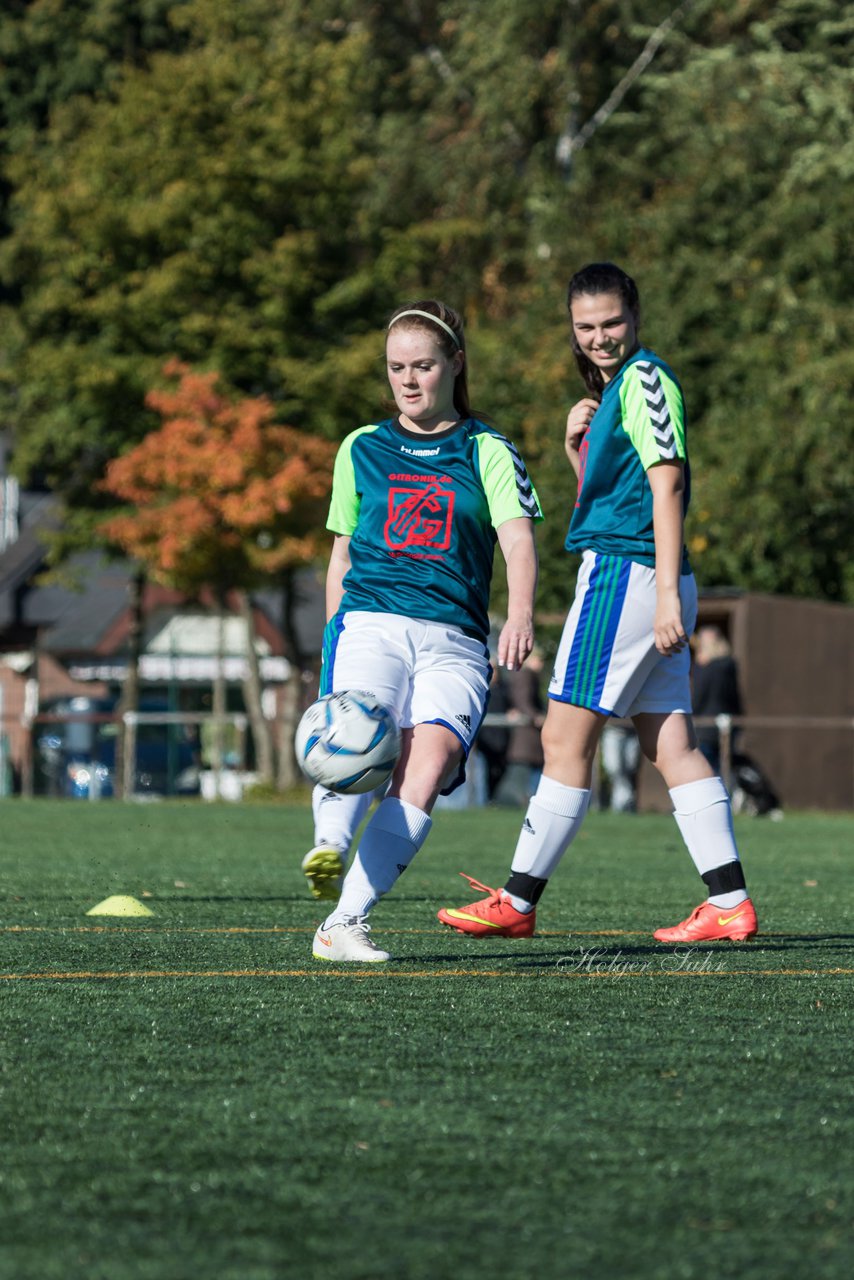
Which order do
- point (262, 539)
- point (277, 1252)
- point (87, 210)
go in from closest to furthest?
1. point (277, 1252)
2. point (262, 539)
3. point (87, 210)

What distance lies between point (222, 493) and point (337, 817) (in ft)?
74.7

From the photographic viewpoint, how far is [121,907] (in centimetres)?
766

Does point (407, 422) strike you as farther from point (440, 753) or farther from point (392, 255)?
point (392, 255)

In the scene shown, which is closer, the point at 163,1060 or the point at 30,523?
the point at 163,1060

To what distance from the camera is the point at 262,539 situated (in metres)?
28.7

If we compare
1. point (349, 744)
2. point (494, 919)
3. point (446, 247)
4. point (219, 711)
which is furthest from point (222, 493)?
point (349, 744)

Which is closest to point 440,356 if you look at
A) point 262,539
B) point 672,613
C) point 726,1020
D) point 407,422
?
point 407,422

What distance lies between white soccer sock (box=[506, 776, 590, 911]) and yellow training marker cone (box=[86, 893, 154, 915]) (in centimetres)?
182

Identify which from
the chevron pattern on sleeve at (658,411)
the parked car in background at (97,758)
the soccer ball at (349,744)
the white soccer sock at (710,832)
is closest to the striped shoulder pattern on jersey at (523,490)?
the chevron pattern on sleeve at (658,411)

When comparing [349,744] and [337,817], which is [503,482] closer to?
[349,744]

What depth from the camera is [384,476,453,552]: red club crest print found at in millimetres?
5887

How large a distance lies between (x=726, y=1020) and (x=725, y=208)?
27.9 m

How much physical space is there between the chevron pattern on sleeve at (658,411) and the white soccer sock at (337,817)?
1294mm

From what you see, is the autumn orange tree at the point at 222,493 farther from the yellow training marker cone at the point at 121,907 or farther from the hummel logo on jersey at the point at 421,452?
the hummel logo on jersey at the point at 421,452
